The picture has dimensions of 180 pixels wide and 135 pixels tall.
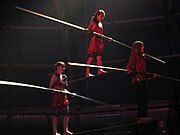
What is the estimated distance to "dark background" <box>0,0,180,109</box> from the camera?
10.3 m

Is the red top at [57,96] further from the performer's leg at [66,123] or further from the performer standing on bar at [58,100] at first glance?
→ the performer's leg at [66,123]

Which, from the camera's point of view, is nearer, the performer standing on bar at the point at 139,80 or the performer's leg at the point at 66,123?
the performer standing on bar at the point at 139,80

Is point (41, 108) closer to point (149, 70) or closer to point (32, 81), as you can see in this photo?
point (32, 81)

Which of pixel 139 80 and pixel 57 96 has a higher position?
pixel 139 80

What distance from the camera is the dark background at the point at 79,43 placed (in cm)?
1027

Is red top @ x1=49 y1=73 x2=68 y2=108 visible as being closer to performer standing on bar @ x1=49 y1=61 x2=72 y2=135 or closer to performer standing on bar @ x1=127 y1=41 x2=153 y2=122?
performer standing on bar @ x1=49 y1=61 x2=72 y2=135

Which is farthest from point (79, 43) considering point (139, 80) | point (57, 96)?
point (139, 80)

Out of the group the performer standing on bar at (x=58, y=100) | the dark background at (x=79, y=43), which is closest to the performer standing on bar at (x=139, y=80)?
the performer standing on bar at (x=58, y=100)

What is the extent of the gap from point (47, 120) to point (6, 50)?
2.78 m

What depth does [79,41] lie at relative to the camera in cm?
1120

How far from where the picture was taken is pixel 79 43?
11.2 m

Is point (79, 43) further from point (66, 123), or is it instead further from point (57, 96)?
point (66, 123)

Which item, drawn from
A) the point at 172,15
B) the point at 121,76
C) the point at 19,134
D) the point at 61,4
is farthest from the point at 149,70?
the point at 19,134

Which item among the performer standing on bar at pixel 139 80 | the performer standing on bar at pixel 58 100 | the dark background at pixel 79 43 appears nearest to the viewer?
the performer standing on bar at pixel 139 80
